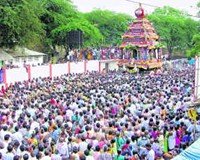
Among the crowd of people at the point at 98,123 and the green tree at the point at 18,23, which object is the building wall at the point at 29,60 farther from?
the crowd of people at the point at 98,123

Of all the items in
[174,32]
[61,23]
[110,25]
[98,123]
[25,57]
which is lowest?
[98,123]

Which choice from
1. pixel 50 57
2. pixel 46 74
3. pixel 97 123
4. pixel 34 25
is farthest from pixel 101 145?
pixel 50 57

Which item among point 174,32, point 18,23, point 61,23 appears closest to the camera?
point 18,23

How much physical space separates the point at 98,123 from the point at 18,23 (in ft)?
64.2

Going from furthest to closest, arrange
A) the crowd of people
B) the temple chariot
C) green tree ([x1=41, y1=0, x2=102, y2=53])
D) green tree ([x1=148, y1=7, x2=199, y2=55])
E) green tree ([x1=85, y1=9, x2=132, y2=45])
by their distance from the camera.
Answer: green tree ([x1=148, y1=7, x2=199, y2=55]) < green tree ([x1=85, y1=9, x2=132, y2=45]) < green tree ([x1=41, y1=0, x2=102, y2=53]) < the temple chariot < the crowd of people

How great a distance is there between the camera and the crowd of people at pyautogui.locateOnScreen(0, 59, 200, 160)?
35.5ft

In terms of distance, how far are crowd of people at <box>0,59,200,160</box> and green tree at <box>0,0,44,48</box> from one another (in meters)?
10.8

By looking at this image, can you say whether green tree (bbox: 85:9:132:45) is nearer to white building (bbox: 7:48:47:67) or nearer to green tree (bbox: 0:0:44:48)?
white building (bbox: 7:48:47:67)

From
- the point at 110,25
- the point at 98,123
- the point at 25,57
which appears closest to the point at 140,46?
the point at 25,57

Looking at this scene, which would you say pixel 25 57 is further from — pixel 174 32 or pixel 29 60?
pixel 174 32

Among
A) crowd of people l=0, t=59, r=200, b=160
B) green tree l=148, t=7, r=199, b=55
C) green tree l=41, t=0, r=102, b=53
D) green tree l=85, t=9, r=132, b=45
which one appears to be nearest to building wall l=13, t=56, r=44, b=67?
green tree l=41, t=0, r=102, b=53

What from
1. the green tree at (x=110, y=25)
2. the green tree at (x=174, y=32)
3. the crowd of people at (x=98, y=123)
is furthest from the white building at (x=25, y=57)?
the green tree at (x=174, y=32)

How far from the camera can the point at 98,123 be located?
512 inches

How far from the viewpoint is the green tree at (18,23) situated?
30.2m
